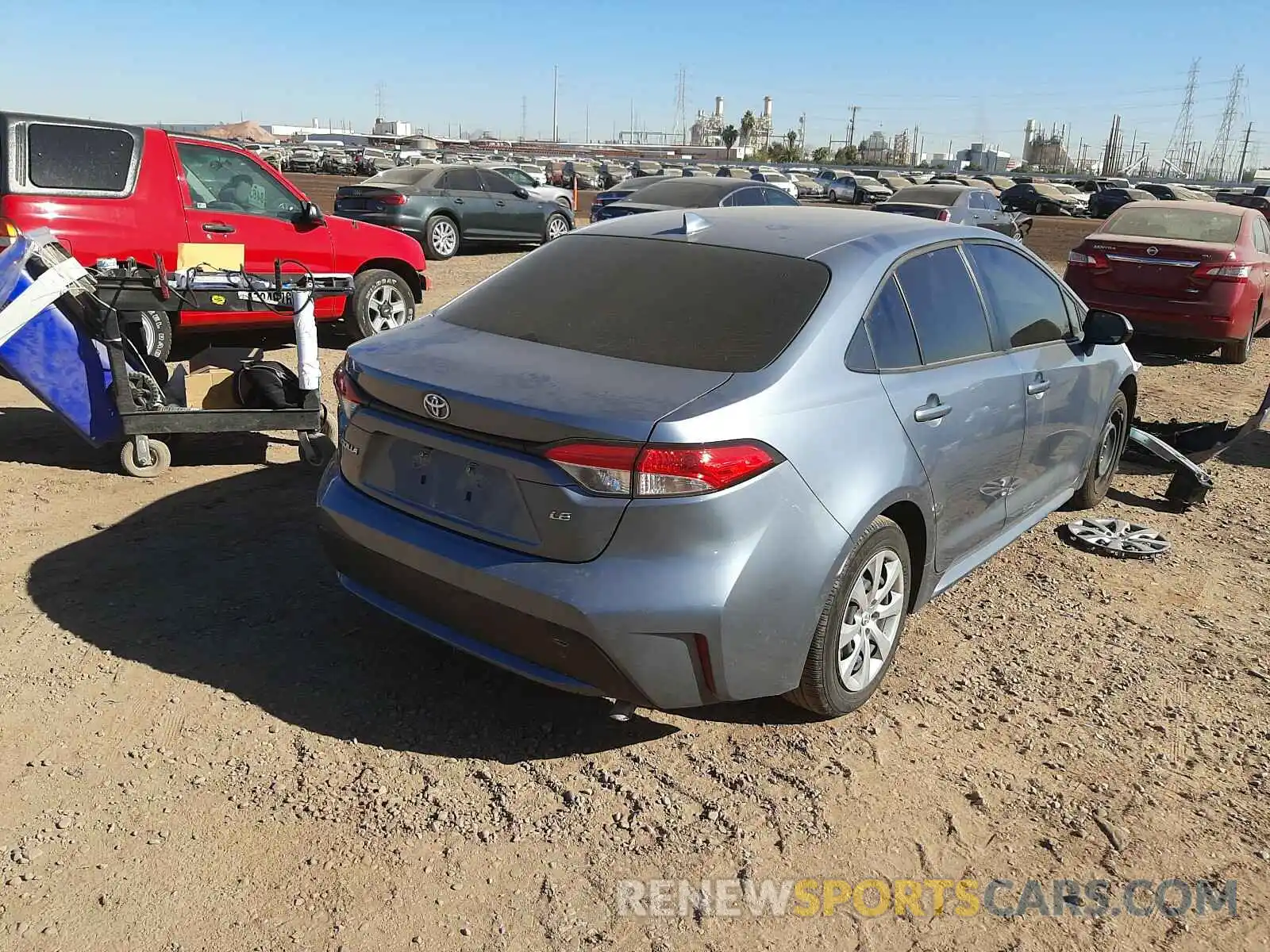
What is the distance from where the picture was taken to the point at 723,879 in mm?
2736

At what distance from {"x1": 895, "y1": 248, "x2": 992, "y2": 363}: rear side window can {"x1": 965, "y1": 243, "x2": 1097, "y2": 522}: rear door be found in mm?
158

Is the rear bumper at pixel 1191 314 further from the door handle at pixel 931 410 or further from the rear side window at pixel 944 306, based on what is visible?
the door handle at pixel 931 410

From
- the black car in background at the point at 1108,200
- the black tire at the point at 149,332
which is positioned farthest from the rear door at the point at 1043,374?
the black car in background at the point at 1108,200

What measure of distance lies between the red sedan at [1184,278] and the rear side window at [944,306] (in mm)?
6472

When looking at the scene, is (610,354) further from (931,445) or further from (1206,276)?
(1206,276)

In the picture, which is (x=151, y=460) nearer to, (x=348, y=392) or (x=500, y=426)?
(x=348, y=392)

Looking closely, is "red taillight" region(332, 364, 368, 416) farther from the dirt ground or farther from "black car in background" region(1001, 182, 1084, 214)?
"black car in background" region(1001, 182, 1084, 214)

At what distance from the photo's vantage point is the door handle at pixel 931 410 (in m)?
3.49

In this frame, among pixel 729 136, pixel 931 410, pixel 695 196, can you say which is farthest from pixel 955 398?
pixel 729 136

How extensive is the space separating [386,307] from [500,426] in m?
6.41

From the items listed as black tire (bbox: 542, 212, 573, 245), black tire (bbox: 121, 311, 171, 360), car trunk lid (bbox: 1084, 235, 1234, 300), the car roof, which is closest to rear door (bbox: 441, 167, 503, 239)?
black tire (bbox: 542, 212, 573, 245)

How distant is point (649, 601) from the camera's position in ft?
9.21

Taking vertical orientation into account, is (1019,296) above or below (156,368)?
above

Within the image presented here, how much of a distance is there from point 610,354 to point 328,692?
1523 millimetres
